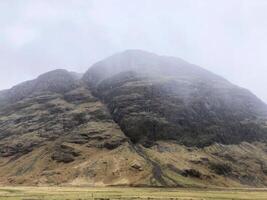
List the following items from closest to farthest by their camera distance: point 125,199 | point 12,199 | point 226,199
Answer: point 12,199 → point 125,199 → point 226,199

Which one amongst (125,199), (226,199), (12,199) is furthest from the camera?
(226,199)

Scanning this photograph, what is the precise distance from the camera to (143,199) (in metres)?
132

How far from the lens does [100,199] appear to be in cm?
12681

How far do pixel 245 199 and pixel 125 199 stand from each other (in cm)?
4247

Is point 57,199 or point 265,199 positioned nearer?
point 57,199

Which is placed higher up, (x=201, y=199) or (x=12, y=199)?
(x=12, y=199)

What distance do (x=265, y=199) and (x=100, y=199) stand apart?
5744 centimetres

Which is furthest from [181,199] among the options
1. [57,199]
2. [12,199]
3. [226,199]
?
[12,199]

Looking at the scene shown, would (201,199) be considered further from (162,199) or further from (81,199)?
(81,199)

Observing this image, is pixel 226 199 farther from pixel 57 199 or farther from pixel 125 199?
pixel 57 199

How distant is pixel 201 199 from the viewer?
138 m

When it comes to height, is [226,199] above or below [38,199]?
below

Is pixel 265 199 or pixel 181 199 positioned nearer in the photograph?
pixel 181 199

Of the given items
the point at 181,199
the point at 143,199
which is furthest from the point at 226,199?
the point at 143,199
